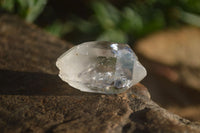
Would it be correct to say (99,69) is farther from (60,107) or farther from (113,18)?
(113,18)

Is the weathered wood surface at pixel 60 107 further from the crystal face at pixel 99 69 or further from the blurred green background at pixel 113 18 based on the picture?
the blurred green background at pixel 113 18

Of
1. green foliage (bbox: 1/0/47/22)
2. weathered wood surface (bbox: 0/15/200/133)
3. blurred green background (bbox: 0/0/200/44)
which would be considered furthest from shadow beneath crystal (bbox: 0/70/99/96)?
blurred green background (bbox: 0/0/200/44)

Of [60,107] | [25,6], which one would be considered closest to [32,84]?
[60,107]

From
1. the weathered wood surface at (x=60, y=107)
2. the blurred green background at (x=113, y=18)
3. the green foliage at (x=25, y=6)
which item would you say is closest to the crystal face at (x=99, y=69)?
the weathered wood surface at (x=60, y=107)

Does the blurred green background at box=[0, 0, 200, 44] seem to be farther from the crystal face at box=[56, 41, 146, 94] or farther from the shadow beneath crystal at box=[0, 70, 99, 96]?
the crystal face at box=[56, 41, 146, 94]

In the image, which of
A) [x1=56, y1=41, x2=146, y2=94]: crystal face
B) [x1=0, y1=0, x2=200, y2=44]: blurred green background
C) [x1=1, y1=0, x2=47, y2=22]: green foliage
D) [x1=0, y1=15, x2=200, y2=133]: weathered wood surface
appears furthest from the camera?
[x1=0, y1=0, x2=200, y2=44]: blurred green background

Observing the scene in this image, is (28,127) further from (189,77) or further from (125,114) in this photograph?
(189,77)

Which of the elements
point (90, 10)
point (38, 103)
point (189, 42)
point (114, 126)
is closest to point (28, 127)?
point (38, 103)
